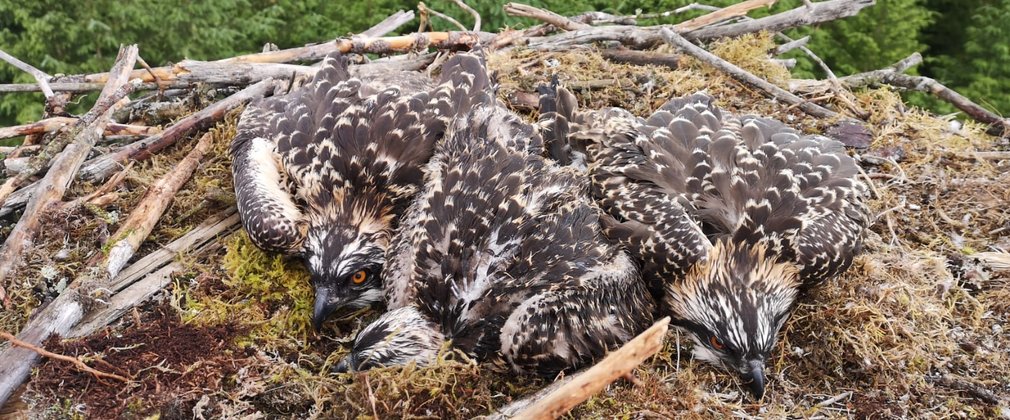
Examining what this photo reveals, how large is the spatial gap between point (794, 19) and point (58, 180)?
538cm

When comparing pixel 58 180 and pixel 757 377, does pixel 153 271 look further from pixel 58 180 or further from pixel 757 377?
pixel 757 377

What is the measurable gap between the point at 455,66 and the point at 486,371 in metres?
2.00

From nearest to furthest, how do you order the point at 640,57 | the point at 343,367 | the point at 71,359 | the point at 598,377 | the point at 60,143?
the point at 598,377 → the point at 71,359 → the point at 343,367 → the point at 60,143 → the point at 640,57

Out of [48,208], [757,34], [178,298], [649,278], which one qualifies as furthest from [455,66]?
[757,34]

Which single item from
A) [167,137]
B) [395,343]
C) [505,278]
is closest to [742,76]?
[505,278]

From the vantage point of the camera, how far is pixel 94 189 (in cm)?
449

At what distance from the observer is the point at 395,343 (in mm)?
3535

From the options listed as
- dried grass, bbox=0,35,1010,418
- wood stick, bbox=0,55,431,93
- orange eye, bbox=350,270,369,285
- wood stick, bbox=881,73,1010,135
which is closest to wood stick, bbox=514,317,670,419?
dried grass, bbox=0,35,1010,418

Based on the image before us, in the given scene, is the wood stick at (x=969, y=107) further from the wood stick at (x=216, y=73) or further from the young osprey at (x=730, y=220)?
the wood stick at (x=216, y=73)

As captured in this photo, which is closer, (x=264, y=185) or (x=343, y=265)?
(x=343, y=265)

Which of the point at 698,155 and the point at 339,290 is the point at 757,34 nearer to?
the point at 698,155

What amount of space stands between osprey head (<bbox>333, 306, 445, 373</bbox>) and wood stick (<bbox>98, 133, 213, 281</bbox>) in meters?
1.39

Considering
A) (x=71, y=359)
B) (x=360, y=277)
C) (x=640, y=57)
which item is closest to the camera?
(x=71, y=359)

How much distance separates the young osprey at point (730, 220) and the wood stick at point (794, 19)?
198 centimetres
